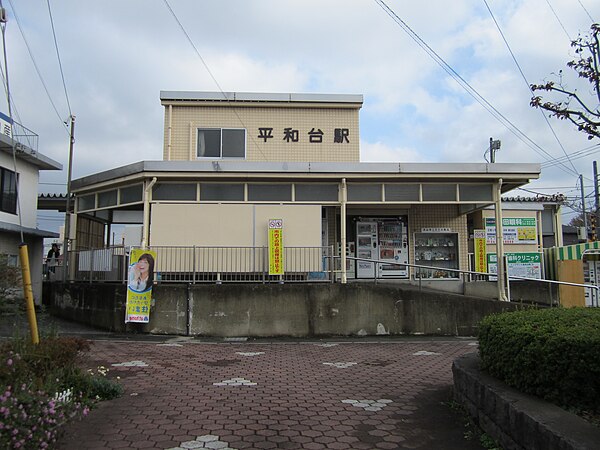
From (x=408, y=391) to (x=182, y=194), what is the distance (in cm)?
886

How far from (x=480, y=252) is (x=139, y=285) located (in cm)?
1102

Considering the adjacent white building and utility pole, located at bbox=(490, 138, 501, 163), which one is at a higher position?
utility pole, located at bbox=(490, 138, 501, 163)

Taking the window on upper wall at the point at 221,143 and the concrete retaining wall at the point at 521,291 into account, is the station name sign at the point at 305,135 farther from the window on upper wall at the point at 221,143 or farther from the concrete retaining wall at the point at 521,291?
the concrete retaining wall at the point at 521,291

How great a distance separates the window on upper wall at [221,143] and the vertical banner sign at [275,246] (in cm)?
490

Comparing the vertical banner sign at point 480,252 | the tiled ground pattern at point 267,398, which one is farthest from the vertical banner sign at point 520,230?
the tiled ground pattern at point 267,398

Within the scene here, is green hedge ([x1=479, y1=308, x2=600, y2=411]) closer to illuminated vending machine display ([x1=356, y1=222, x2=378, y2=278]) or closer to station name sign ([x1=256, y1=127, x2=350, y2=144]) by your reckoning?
illuminated vending machine display ([x1=356, y1=222, x2=378, y2=278])

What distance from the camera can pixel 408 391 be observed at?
6.80m

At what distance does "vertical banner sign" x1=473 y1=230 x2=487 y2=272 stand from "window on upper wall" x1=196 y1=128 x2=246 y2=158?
28.1 ft

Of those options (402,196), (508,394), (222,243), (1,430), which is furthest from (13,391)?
(402,196)

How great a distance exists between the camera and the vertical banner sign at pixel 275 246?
12.7 m

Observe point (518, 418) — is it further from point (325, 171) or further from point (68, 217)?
point (68, 217)

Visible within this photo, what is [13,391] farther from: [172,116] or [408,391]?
[172,116]

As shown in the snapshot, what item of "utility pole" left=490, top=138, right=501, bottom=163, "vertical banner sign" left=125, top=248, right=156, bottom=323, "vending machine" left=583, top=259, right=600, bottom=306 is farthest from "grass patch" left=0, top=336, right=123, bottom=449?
"utility pole" left=490, top=138, right=501, bottom=163

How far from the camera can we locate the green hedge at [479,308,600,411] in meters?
4.22
